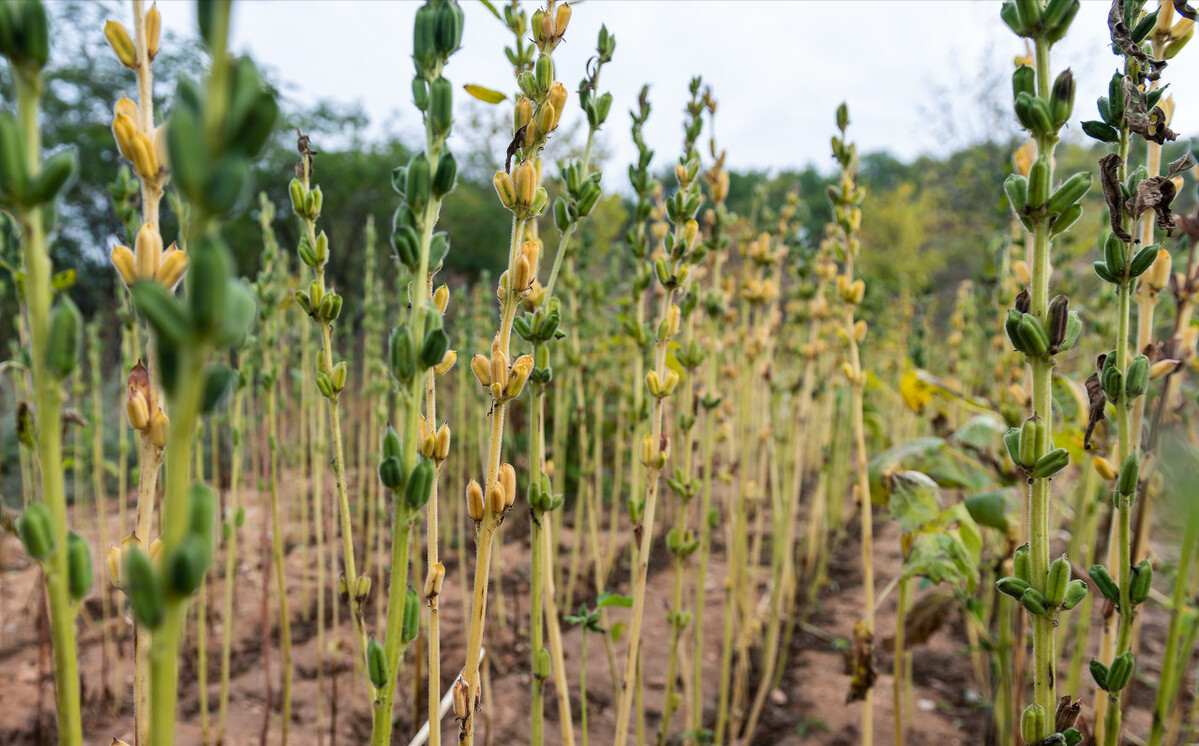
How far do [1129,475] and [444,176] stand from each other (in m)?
0.77

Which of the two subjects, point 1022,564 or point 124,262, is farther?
point 1022,564

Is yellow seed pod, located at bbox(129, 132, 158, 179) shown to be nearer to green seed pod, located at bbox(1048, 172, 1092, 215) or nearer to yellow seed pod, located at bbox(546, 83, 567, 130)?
yellow seed pod, located at bbox(546, 83, 567, 130)

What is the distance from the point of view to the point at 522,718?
182 centimetres

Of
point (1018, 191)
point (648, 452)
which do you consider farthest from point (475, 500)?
point (1018, 191)

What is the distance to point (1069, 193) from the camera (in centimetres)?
61

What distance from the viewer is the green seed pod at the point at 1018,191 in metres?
0.64

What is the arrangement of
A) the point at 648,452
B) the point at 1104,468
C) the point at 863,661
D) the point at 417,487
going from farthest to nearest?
1. the point at 863,661
2. the point at 648,452
3. the point at 1104,468
4. the point at 417,487

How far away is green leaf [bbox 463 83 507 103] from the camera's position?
72 centimetres

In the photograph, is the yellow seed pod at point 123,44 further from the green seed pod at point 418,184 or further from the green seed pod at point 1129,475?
the green seed pod at point 1129,475

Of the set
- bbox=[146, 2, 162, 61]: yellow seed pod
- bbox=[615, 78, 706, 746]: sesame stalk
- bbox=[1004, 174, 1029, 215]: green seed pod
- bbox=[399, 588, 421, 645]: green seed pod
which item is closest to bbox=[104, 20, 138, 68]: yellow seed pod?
bbox=[146, 2, 162, 61]: yellow seed pod

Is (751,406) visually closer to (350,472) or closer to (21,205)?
(21,205)

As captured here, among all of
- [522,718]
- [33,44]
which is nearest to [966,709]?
[522,718]

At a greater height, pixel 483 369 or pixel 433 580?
pixel 483 369

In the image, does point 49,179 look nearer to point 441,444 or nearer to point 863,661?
point 441,444
